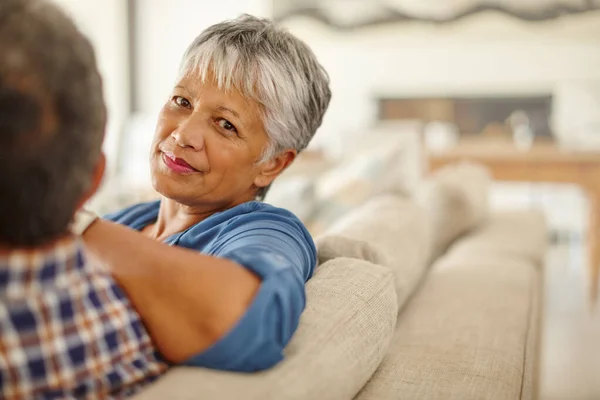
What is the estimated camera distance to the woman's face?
1.16 m

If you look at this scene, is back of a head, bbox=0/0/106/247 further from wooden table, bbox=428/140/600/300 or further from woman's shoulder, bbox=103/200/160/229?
wooden table, bbox=428/140/600/300

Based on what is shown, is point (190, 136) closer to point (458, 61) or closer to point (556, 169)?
point (556, 169)

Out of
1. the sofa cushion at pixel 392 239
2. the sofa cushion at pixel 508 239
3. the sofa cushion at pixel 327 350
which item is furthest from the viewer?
Result: the sofa cushion at pixel 508 239

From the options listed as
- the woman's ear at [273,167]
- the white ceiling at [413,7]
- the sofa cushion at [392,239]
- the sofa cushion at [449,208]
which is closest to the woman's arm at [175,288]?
the woman's ear at [273,167]

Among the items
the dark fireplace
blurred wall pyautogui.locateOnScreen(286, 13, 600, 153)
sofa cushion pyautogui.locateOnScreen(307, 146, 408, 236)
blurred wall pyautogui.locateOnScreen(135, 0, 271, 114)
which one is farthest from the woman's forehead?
blurred wall pyautogui.locateOnScreen(135, 0, 271, 114)

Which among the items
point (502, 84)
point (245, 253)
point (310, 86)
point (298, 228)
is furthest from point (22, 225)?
point (502, 84)

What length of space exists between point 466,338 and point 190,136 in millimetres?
616

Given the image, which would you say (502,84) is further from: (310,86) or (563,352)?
(310,86)

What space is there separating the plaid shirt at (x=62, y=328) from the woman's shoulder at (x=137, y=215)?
698 millimetres

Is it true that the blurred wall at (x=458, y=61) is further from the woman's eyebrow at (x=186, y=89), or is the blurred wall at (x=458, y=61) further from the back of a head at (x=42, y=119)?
the back of a head at (x=42, y=119)

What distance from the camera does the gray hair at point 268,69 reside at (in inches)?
44.4

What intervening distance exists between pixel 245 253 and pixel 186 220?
0.46 metres

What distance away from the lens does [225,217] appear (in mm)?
1115

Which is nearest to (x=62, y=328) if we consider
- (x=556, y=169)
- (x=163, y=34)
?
(x=556, y=169)
